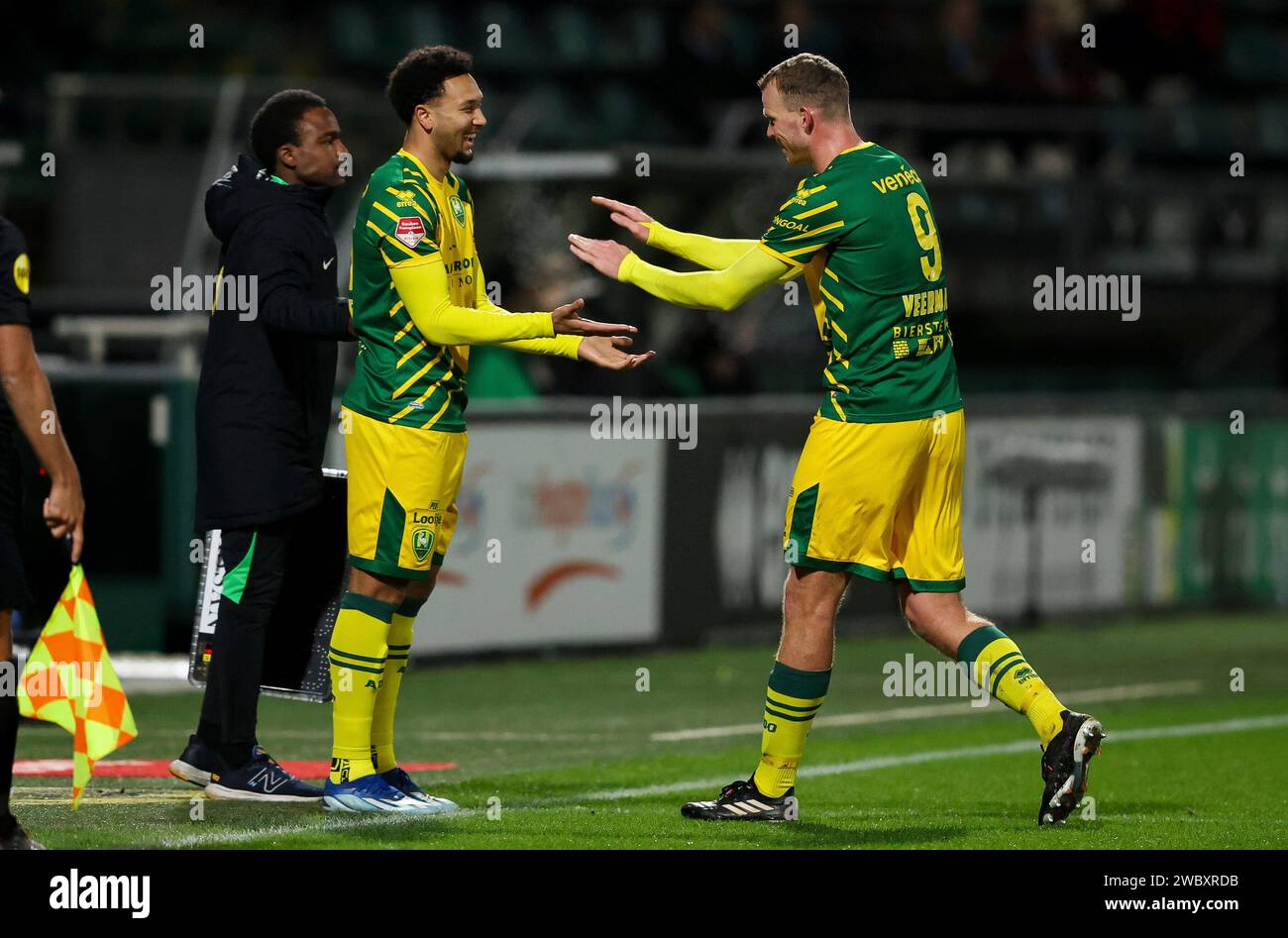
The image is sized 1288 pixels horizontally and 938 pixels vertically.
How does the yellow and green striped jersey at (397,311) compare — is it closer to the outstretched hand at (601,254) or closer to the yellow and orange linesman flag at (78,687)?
the outstretched hand at (601,254)

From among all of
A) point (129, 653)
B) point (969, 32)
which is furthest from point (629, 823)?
point (969, 32)

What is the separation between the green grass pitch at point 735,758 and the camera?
6.38m

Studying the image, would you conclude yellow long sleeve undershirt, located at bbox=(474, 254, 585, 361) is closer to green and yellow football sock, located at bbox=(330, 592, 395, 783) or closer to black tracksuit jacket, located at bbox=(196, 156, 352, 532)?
black tracksuit jacket, located at bbox=(196, 156, 352, 532)

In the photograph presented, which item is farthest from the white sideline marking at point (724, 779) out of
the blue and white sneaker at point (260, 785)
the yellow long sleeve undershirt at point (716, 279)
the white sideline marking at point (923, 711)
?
the yellow long sleeve undershirt at point (716, 279)

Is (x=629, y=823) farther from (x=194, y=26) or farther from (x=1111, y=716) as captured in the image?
(x=194, y=26)

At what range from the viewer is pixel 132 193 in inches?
655

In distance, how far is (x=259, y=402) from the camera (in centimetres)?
700

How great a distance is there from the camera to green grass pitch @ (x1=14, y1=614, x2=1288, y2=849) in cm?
638

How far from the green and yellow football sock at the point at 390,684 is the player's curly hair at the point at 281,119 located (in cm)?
158

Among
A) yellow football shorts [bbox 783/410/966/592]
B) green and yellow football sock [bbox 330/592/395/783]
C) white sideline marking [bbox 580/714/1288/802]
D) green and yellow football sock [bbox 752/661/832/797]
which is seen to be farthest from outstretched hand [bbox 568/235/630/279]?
white sideline marking [bbox 580/714/1288/802]

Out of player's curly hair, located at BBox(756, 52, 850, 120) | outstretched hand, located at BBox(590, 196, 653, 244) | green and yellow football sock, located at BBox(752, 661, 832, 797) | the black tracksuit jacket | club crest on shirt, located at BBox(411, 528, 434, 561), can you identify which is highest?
player's curly hair, located at BBox(756, 52, 850, 120)

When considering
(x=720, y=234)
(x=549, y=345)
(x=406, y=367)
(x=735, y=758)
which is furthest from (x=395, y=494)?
(x=720, y=234)
